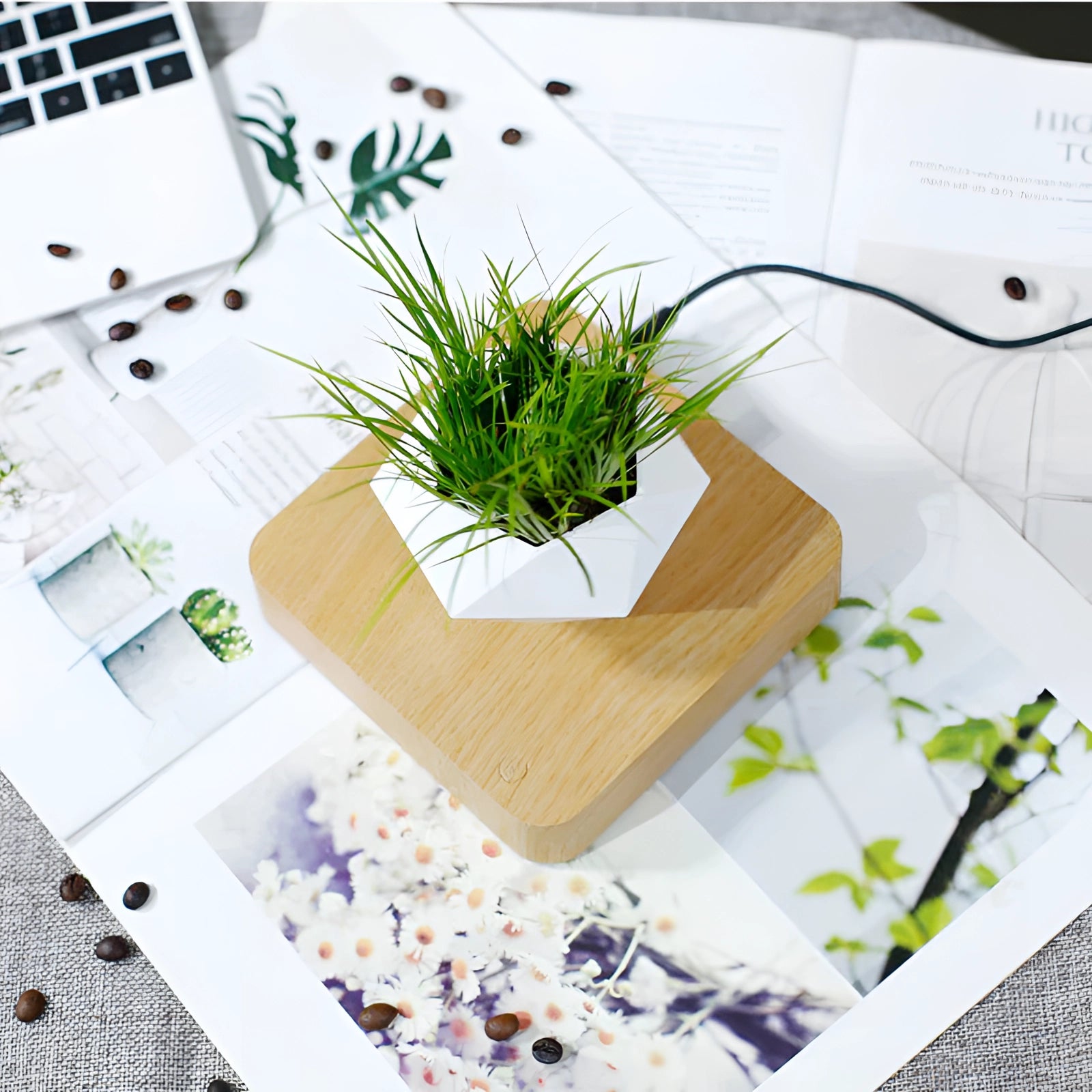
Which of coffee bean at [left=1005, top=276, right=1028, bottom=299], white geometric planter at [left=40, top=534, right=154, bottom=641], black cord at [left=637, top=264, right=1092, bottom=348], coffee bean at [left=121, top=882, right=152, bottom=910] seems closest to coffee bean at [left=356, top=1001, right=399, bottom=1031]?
coffee bean at [left=121, top=882, right=152, bottom=910]

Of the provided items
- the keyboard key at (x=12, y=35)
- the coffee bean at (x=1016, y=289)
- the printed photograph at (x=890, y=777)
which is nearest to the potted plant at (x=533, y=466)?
the printed photograph at (x=890, y=777)

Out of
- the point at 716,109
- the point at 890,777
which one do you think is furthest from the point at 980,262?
the point at 890,777

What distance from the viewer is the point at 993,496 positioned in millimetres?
563

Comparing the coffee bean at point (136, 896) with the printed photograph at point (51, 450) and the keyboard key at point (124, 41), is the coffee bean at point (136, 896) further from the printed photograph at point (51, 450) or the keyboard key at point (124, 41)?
the keyboard key at point (124, 41)

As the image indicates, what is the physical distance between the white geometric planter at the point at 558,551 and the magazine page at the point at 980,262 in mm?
205

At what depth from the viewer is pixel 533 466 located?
0.38m

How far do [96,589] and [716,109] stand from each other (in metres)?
0.43

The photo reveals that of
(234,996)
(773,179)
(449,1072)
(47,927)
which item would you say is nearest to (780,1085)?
(449,1072)

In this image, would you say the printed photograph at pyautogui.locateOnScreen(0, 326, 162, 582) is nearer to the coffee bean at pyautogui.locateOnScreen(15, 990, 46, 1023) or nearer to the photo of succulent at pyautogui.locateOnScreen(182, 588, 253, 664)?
the photo of succulent at pyautogui.locateOnScreen(182, 588, 253, 664)

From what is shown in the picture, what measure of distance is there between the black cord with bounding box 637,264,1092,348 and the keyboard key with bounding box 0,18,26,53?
1.30ft

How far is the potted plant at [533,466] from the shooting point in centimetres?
38

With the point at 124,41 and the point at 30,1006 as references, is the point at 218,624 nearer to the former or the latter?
the point at 30,1006

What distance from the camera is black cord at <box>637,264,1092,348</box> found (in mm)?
579

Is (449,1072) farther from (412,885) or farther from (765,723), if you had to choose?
(765,723)
